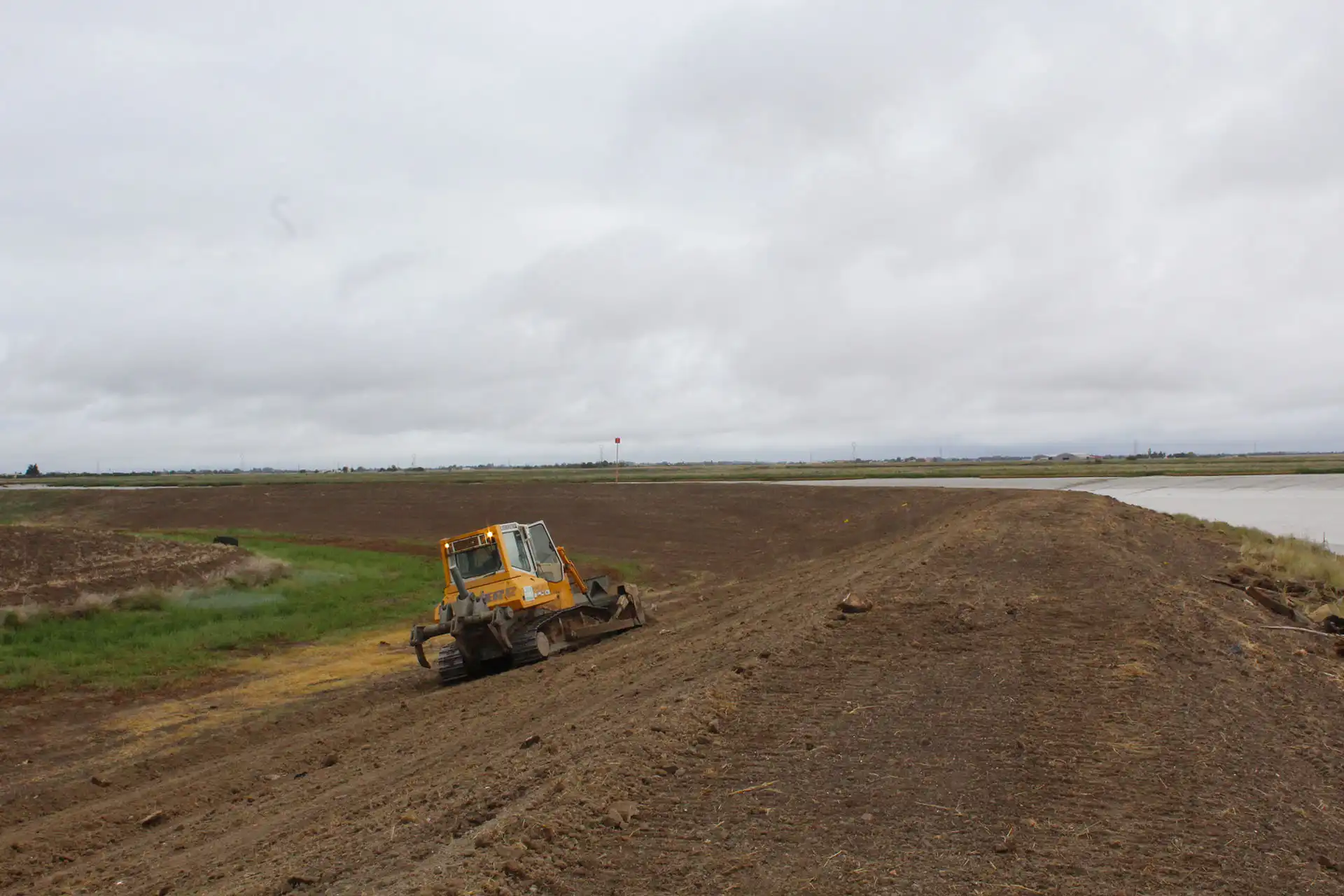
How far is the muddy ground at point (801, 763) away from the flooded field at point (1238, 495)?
22.7 m

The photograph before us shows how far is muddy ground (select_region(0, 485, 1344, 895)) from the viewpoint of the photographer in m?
5.89

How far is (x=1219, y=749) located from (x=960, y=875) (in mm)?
3356

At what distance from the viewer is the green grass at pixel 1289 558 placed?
1852 centimetres

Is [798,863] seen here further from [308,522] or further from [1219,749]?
[308,522]

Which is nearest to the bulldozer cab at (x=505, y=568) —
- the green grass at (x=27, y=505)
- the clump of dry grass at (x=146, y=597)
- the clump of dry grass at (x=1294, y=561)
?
the clump of dry grass at (x=146, y=597)

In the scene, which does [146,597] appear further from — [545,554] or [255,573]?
[545,554]

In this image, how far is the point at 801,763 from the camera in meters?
7.46

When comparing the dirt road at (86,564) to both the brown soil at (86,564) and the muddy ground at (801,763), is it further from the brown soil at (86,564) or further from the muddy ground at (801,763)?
the muddy ground at (801,763)

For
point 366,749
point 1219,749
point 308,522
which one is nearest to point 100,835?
point 366,749

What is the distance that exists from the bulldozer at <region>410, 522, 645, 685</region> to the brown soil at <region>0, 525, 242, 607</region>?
420 inches

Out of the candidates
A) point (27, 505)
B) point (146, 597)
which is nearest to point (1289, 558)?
point (146, 597)

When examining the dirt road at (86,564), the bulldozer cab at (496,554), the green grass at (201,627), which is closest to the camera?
the bulldozer cab at (496,554)

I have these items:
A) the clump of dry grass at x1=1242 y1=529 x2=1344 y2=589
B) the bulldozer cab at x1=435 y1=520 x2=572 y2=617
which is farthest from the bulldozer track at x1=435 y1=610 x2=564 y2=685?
the clump of dry grass at x1=1242 y1=529 x2=1344 y2=589

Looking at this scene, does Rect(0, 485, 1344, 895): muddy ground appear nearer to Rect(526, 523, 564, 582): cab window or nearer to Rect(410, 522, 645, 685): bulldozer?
Rect(410, 522, 645, 685): bulldozer
